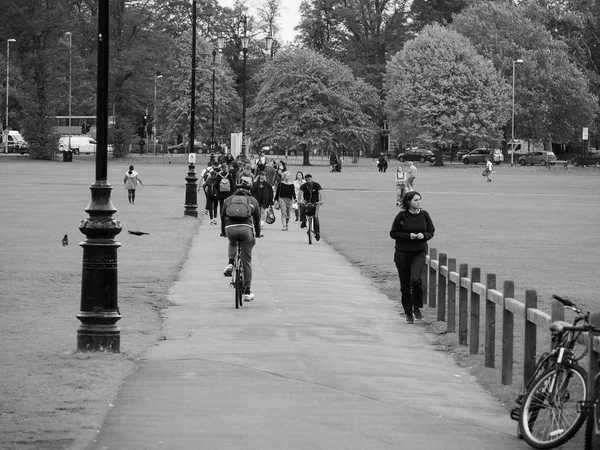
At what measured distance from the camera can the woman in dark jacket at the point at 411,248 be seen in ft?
55.9

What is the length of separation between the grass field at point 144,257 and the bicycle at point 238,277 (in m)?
1.16

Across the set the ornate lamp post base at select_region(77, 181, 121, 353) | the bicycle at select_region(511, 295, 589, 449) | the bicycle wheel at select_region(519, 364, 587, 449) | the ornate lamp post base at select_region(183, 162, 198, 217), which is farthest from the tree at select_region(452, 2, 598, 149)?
the bicycle wheel at select_region(519, 364, 587, 449)

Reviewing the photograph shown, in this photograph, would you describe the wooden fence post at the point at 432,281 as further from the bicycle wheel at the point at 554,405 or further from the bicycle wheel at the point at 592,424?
the bicycle wheel at the point at 592,424

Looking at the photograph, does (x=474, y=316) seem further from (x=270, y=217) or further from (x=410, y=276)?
(x=270, y=217)

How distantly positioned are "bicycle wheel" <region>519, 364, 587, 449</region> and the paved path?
1.03 feet

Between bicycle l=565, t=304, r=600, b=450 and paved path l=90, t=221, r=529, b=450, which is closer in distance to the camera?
bicycle l=565, t=304, r=600, b=450

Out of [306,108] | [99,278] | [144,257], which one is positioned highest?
[306,108]

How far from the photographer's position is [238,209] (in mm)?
18250

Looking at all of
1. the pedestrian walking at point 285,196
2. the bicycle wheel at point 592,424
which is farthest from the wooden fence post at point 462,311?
the pedestrian walking at point 285,196

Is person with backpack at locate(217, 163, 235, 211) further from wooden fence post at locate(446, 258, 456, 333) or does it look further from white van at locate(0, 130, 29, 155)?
white van at locate(0, 130, 29, 155)

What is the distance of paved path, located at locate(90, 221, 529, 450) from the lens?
29.7 ft

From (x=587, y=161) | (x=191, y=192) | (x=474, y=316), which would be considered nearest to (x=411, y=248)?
(x=474, y=316)

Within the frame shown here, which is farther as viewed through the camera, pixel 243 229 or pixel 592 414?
pixel 243 229

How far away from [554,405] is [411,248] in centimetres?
858
